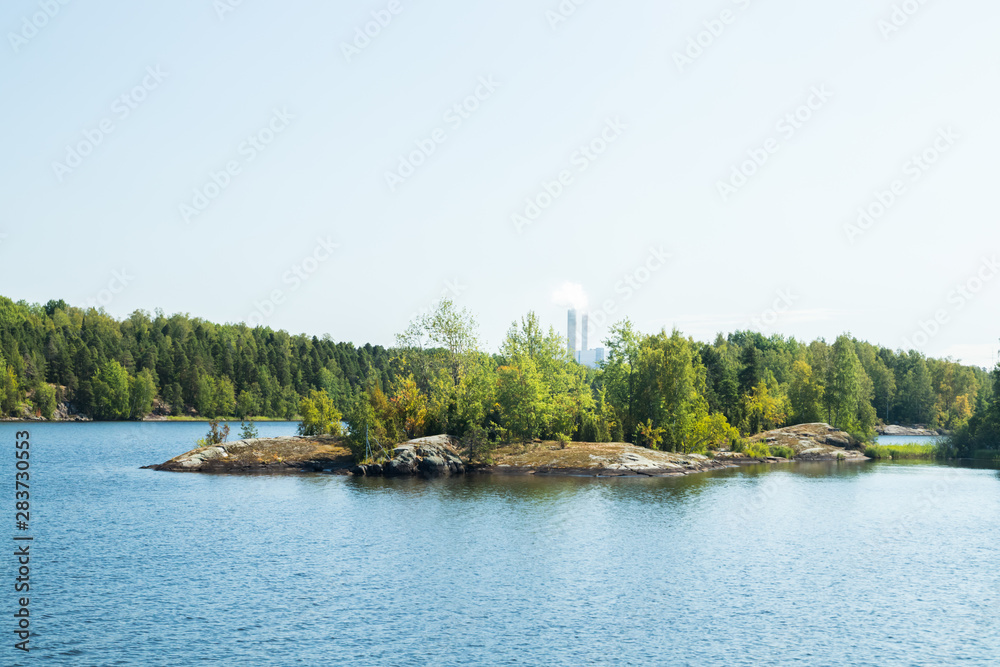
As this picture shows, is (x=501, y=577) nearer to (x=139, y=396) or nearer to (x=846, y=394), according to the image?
(x=846, y=394)

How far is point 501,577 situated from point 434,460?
4454 centimetres

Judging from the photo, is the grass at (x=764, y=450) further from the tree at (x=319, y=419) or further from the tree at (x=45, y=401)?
the tree at (x=45, y=401)

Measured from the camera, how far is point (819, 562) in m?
43.3

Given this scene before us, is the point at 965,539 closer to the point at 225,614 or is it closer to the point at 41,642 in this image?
the point at 225,614

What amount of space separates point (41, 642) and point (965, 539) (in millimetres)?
52818

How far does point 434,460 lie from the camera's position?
82.9m

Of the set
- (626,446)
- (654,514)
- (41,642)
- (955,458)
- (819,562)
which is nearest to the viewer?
(41,642)

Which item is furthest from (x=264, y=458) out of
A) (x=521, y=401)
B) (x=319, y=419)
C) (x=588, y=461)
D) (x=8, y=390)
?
(x=8, y=390)

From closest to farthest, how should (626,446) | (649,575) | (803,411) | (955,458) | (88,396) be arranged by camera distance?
1. (649,575)
2. (626,446)
3. (955,458)
4. (803,411)
5. (88,396)

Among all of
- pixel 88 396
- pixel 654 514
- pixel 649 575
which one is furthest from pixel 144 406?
pixel 649 575

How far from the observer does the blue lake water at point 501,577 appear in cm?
2900

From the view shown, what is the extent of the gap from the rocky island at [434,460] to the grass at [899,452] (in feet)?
128

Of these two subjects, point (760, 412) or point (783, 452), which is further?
point (760, 412)

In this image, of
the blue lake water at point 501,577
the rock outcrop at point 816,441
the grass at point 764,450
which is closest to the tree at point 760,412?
the rock outcrop at point 816,441
